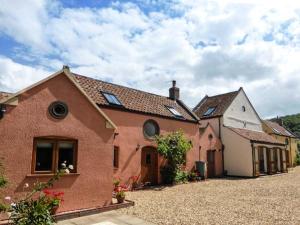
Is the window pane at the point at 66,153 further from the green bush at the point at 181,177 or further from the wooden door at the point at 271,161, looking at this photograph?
the wooden door at the point at 271,161

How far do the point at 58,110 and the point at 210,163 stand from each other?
57.3 feet

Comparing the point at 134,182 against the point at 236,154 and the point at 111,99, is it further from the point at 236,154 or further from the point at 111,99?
the point at 236,154

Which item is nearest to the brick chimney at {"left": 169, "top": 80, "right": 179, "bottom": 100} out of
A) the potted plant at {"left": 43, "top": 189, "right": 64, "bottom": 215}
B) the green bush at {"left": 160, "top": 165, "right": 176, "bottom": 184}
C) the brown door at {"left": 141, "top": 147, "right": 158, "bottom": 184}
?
the brown door at {"left": 141, "top": 147, "right": 158, "bottom": 184}

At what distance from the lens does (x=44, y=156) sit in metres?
10.4

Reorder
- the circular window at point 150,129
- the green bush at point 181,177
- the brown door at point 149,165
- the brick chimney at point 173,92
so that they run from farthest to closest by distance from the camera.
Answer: the brick chimney at point 173,92
the green bush at point 181,177
the circular window at point 150,129
the brown door at point 149,165

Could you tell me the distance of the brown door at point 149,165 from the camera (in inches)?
733

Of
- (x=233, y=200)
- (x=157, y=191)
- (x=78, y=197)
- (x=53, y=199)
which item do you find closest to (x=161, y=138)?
(x=157, y=191)

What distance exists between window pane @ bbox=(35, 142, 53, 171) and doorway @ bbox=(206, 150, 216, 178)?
55.3ft

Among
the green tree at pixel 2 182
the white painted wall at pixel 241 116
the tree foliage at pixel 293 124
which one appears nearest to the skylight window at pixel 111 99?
the green tree at pixel 2 182

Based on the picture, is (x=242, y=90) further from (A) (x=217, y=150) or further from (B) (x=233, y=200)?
(B) (x=233, y=200)

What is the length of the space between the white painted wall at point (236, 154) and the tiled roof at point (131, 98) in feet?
17.1

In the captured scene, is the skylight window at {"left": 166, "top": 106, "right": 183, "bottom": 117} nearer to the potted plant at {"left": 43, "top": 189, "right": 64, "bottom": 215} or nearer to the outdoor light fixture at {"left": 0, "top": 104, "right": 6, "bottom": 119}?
the potted plant at {"left": 43, "top": 189, "right": 64, "bottom": 215}

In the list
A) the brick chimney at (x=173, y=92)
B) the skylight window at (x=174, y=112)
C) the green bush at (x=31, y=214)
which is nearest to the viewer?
the green bush at (x=31, y=214)

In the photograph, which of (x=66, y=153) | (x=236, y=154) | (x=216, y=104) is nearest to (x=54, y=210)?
(x=66, y=153)
